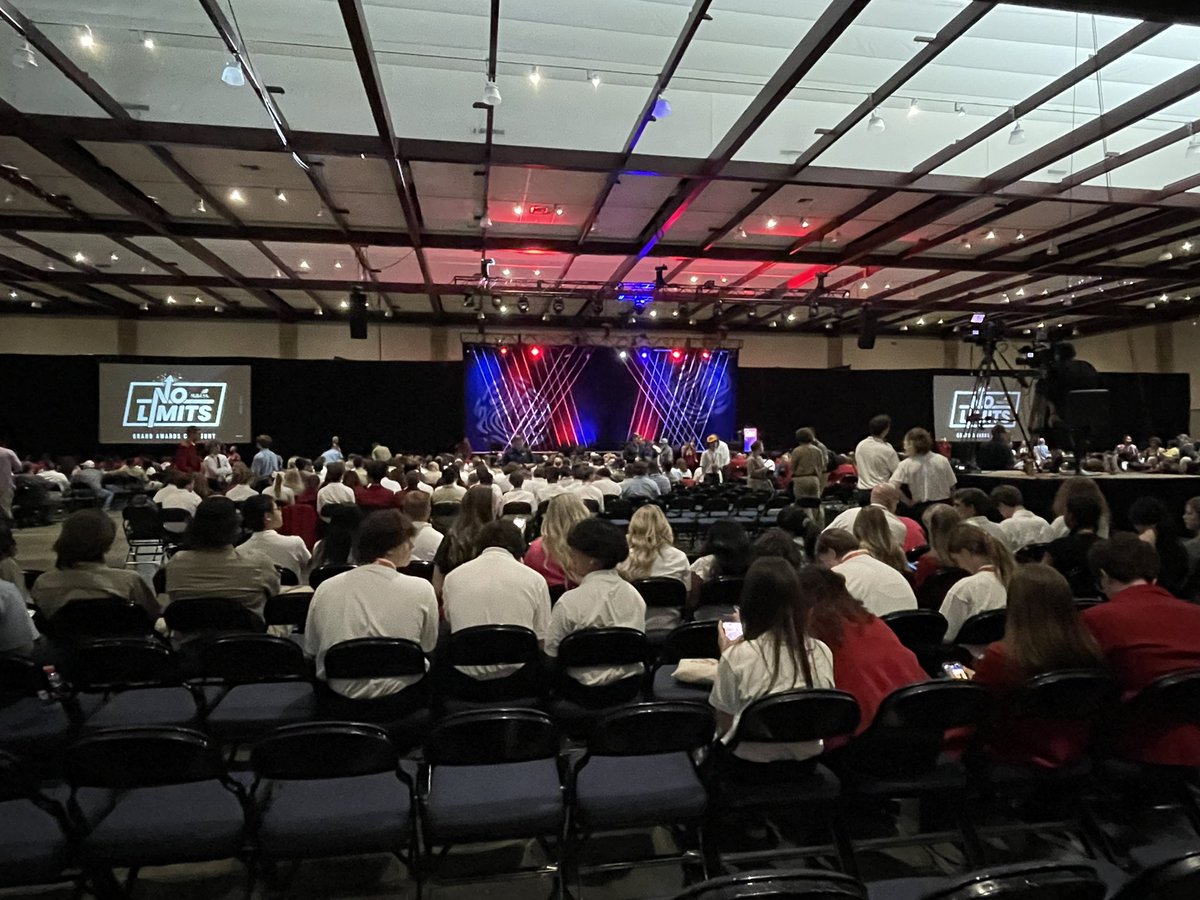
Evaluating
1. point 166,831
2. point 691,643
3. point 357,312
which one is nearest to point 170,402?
point 357,312

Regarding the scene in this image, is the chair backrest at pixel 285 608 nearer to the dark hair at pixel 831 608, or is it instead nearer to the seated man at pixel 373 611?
the seated man at pixel 373 611

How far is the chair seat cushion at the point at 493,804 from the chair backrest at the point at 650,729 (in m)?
0.22

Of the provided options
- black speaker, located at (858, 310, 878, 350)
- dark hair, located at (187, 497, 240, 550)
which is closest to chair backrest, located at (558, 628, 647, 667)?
dark hair, located at (187, 497, 240, 550)

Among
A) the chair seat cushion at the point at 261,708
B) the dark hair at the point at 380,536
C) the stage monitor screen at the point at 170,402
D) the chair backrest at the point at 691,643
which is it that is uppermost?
the stage monitor screen at the point at 170,402

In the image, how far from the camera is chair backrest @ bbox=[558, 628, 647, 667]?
2889mm

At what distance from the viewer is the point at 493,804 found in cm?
224

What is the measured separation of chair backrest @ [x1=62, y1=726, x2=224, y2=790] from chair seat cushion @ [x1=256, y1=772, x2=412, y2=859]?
0.25 meters

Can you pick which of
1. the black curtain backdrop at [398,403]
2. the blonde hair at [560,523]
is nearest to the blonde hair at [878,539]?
the blonde hair at [560,523]

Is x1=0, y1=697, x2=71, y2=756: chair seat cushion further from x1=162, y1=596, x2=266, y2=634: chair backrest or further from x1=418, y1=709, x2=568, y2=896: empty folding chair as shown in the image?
x1=418, y1=709, x2=568, y2=896: empty folding chair

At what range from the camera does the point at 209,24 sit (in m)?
6.02

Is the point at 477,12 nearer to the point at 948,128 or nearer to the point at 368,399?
A: the point at 948,128

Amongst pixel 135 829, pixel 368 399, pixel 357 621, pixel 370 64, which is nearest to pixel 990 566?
pixel 357 621

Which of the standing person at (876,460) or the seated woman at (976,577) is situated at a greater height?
the standing person at (876,460)

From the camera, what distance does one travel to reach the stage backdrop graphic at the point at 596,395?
19.1 m
